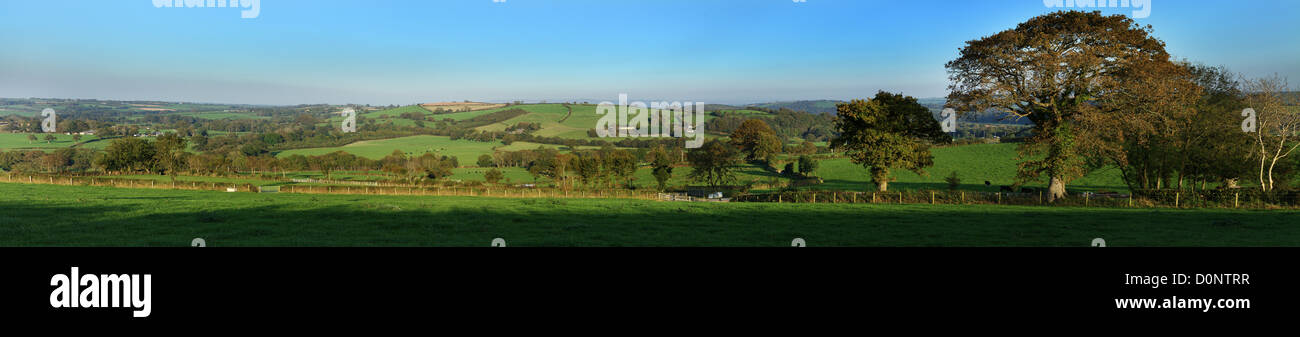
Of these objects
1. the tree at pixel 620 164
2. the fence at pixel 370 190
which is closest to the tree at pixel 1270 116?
the fence at pixel 370 190

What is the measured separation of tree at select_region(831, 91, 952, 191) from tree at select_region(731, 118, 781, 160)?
4780 centimetres

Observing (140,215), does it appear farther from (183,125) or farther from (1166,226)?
(183,125)

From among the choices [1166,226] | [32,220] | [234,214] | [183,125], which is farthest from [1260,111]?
[183,125]

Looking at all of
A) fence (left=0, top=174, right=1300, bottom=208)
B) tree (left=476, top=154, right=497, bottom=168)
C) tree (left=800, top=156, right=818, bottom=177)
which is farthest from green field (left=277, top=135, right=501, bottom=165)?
fence (left=0, top=174, right=1300, bottom=208)

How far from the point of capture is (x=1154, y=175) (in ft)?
127

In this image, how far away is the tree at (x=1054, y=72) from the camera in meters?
28.3

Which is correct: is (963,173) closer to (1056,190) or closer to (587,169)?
(1056,190)

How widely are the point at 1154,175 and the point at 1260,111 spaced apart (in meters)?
8.65

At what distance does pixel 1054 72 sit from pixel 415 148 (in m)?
133

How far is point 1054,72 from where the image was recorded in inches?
1139

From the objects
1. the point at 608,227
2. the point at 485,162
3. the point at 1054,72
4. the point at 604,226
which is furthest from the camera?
the point at 485,162

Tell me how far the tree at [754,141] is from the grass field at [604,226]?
2499 inches

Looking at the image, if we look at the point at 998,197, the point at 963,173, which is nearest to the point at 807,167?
the point at 963,173

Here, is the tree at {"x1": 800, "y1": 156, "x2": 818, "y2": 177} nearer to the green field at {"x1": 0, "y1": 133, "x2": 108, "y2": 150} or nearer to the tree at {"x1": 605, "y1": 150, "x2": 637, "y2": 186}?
the tree at {"x1": 605, "y1": 150, "x2": 637, "y2": 186}
